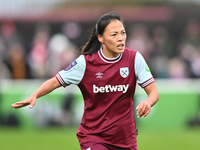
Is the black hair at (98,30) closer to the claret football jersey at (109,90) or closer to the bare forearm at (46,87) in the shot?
the claret football jersey at (109,90)

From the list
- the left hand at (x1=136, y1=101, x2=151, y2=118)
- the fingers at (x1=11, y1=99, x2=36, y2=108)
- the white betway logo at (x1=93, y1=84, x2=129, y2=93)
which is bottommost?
the left hand at (x1=136, y1=101, x2=151, y2=118)

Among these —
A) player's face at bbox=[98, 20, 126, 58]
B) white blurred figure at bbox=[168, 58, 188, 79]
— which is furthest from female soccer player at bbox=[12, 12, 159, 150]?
white blurred figure at bbox=[168, 58, 188, 79]

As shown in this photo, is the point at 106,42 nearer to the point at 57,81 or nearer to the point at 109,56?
the point at 109,56

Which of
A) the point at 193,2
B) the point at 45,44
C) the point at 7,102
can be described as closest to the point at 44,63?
the point at 45,44

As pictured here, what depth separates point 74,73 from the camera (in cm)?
579

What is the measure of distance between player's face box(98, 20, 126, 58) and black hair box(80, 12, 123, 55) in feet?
0.20

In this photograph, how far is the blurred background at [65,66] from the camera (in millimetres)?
12183

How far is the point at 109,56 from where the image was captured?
19.0 ft

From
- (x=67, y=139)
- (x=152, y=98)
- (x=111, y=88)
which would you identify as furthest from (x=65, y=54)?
(x=152, y=98)

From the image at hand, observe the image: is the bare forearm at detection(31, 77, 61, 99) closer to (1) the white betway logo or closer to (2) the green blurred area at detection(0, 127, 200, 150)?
(1) the white betway logo

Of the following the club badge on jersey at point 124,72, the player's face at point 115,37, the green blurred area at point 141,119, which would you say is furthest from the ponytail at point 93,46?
the green blurred area at point 141,119

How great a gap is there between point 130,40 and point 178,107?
3016mm

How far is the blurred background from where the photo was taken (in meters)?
12.2

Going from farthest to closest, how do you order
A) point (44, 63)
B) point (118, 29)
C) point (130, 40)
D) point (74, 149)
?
1. point (130, 40)
2. point (44, 63)
3. point (74, 149)
4. point (118, 29)
